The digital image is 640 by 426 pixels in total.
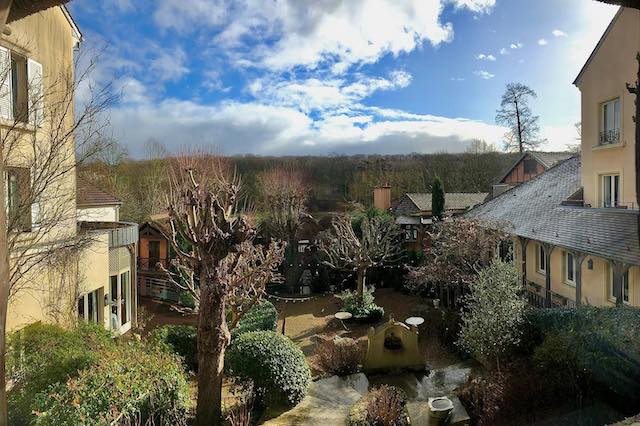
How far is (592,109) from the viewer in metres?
14.3

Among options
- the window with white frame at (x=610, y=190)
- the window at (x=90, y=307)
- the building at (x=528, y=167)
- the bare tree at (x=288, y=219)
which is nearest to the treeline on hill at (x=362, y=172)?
the building at (x=528, y=167)

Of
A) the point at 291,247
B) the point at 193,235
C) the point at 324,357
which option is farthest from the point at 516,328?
the point at 291,247

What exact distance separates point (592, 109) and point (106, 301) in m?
17.5

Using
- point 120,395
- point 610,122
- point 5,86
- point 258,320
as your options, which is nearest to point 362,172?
point 610,122

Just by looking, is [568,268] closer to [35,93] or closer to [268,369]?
[268,369]

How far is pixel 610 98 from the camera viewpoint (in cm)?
1335

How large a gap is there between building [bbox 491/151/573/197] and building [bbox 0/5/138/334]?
23.2 m

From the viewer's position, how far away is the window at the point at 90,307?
11.5 meters

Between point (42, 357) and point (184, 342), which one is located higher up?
point (42, 357)

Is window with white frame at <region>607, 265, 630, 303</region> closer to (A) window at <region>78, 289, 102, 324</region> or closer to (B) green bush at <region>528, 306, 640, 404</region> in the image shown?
(B) green bush at <region>528, 306, 640, 404</region>

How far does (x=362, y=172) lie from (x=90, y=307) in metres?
28.1

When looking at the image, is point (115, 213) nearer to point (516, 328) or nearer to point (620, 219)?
point (516, 328)

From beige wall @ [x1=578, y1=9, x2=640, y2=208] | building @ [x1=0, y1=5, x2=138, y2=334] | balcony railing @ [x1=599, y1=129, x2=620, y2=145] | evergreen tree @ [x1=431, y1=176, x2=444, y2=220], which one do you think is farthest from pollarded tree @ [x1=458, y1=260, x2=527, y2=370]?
evergreen tree @ [x1=431, y1=176, x2=444, y2=220]

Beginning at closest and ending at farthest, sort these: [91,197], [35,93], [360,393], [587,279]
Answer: [35,93], [360,393], [587,279], [91,197]
